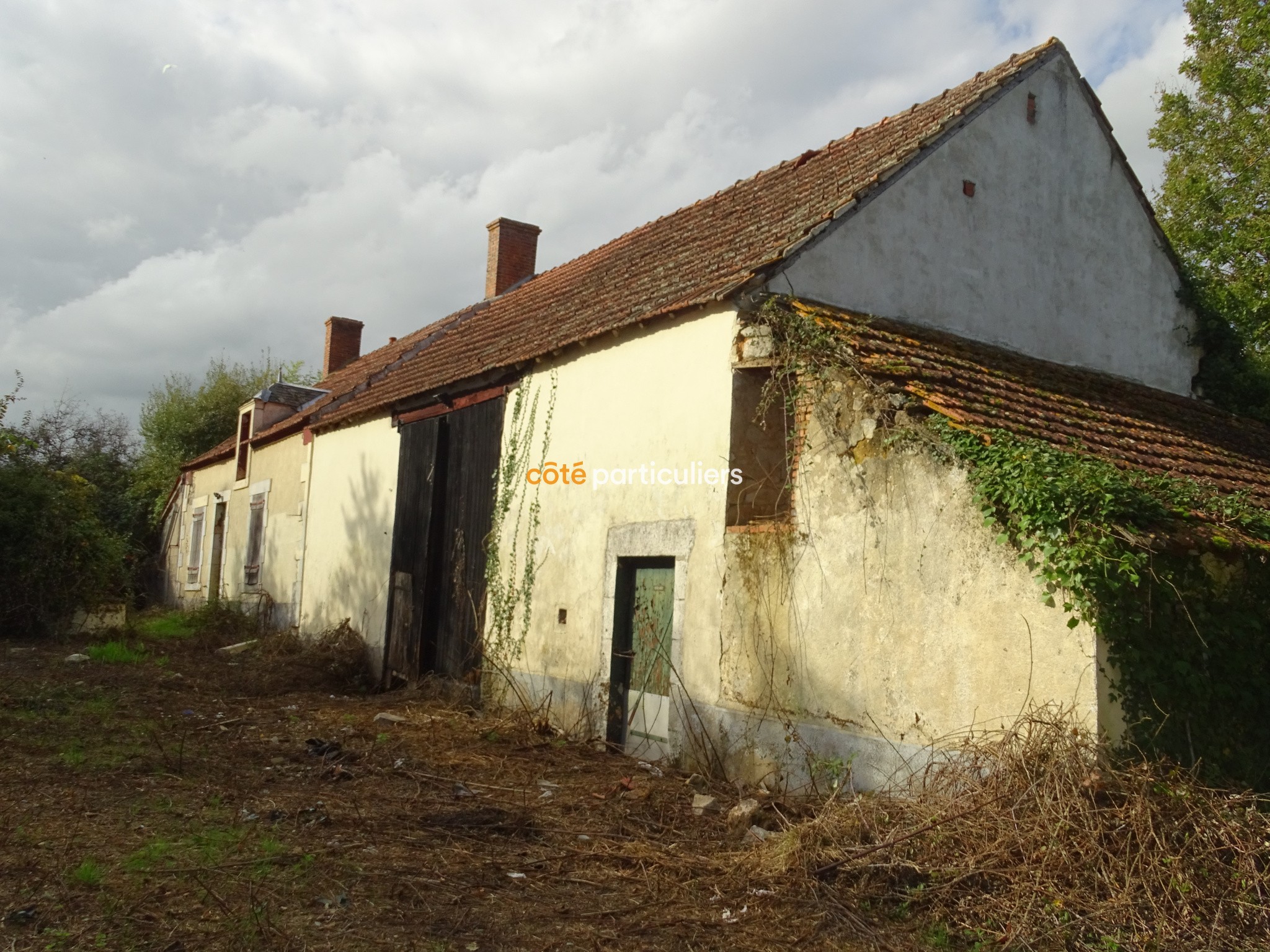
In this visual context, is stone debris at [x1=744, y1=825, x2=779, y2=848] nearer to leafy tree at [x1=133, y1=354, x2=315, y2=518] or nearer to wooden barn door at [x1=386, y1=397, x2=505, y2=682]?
wooden barn door at [x1=386, y1=397, x2=505, y2=682]

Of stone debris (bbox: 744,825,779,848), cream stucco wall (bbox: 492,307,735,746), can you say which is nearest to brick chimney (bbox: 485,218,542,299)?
cream stucco wall (bbox: 492,307,735,746)

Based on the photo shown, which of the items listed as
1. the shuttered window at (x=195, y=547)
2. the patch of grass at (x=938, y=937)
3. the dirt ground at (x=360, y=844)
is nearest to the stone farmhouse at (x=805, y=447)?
the dirt ground at (x=360, y=844)

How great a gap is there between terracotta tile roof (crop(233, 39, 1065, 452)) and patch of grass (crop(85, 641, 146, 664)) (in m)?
4.37

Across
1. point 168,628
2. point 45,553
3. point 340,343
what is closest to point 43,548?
point 45,553

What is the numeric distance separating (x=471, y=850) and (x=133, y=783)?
8.62ft

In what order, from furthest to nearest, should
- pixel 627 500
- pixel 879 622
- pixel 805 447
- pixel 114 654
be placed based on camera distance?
1. pixel 114 654
2. pixel 627 500
3. pixel 805 447
4. pixel 879 622

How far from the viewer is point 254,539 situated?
19953 millimetres

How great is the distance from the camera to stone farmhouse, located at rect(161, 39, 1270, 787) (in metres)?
6.86

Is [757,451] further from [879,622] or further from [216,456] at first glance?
[216,456]

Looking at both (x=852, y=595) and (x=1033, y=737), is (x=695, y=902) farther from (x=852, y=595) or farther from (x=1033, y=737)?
(x=852, y=595)

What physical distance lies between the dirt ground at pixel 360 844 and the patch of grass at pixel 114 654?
12.0 feet

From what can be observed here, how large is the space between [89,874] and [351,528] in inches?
413

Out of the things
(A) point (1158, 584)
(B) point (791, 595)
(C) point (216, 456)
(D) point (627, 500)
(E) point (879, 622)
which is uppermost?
(C) point (216, 456)

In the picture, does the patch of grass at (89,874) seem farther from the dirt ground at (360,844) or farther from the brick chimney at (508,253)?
the brick chimney at (508,253)
